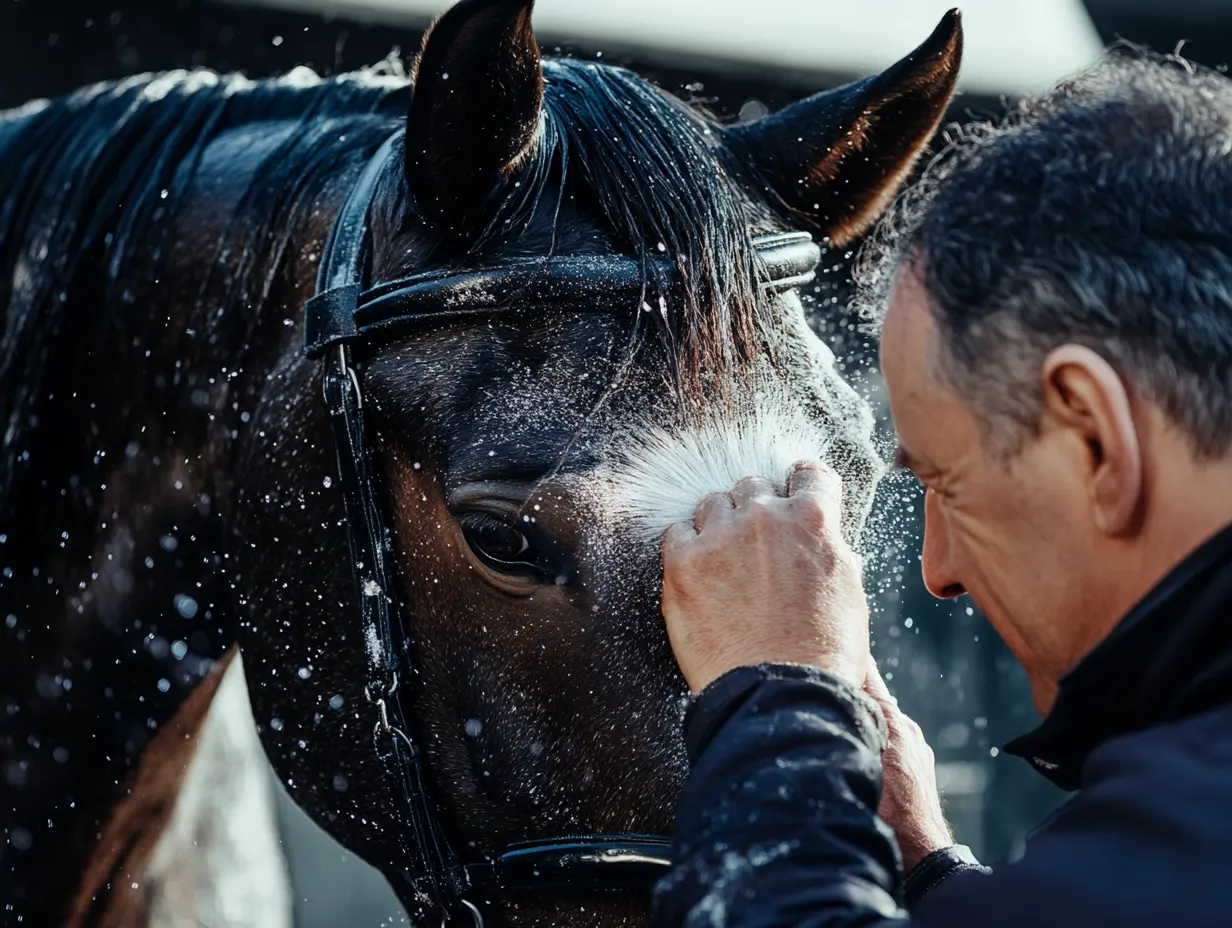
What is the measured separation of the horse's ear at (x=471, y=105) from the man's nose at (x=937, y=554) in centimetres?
61

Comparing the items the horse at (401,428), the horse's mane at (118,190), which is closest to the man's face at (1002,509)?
the horse at (401,428)

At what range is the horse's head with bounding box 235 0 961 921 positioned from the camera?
1.23 metres

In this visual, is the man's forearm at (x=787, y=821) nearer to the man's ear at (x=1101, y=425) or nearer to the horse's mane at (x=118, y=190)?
the man's ear at (x=1101, y=425)

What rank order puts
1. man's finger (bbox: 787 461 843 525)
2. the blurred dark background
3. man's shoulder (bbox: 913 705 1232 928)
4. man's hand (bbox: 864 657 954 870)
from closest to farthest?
man's shoulder (bbox: 913 705 1232 928), man's finger (bbox: 787 461 843 525), man's hand (bbox: 864 657 954 870), the blurred dark background

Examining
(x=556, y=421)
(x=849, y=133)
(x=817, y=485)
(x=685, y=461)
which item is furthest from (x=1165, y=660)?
(x=849, y=133)

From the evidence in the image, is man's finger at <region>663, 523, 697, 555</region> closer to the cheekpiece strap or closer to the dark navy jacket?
the dark navy jacket

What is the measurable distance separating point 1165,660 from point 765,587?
30cm

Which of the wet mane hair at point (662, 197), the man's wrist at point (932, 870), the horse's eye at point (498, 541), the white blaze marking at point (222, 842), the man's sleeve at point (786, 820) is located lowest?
the white blaze marking at point (222, 842)

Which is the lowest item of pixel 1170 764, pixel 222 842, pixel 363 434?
pixel 222 842

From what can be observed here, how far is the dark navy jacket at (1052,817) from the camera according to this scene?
693mm

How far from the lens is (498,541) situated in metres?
1.29

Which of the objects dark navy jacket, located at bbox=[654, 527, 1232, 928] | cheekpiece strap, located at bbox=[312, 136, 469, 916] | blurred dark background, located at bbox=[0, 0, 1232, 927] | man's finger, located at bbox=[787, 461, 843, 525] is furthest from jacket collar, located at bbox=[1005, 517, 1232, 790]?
blurred dark background, located at bbox=[0, 0, 1232, 927]

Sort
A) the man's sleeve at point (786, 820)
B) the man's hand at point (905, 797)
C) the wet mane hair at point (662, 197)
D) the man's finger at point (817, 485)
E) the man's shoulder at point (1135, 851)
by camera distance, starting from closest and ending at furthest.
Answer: the man's shoulder at point (1135, 851) < the man's sleeve at point (786, 820) < the man's finger at point (817, 485) < the man's hand at point (905, 797) < the wet mane hair at point (662, 197)

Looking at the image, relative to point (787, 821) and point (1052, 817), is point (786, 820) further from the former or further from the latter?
point (1052, 817)
